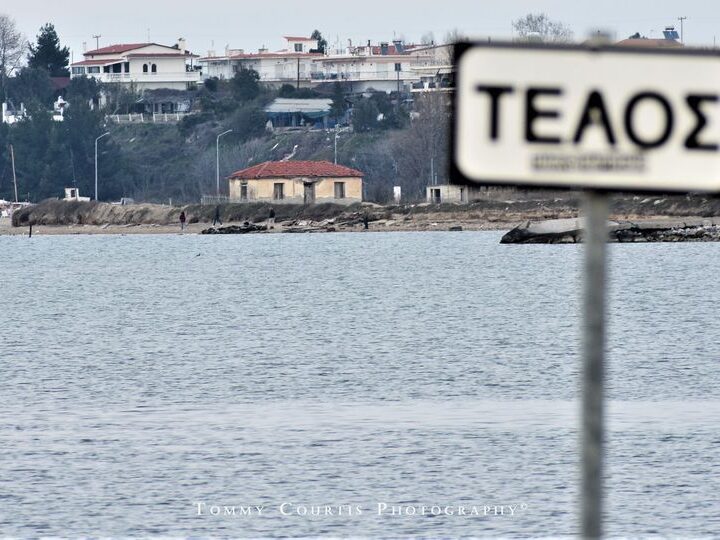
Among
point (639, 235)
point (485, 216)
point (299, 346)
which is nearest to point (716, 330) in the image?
point (299, 346)

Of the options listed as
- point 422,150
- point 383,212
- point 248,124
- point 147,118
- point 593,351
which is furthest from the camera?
point 147,118

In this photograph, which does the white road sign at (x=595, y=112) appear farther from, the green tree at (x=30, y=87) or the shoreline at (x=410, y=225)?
the green tree at (x=30, y=87)

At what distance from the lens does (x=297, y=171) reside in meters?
139

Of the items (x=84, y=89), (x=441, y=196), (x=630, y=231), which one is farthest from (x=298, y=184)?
(x=84, y=89)

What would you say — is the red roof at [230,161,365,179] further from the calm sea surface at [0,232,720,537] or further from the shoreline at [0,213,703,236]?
the calm sea surface at [0,232,720,537]

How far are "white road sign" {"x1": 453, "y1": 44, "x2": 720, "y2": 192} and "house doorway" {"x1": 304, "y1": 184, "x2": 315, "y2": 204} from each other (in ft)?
448

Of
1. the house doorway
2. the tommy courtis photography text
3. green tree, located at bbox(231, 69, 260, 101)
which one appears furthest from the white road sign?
green tree, located at bbox(231, 69, 260, 101)

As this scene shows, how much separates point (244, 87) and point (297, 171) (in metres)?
A: 50.3

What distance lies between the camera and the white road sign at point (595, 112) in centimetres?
357

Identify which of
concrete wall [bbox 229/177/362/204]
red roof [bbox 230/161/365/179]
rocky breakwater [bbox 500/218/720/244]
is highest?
red roof [bbox 230/161/365/179]

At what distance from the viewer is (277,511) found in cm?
2088

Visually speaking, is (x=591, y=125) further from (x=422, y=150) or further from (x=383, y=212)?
(x=422, y=150)

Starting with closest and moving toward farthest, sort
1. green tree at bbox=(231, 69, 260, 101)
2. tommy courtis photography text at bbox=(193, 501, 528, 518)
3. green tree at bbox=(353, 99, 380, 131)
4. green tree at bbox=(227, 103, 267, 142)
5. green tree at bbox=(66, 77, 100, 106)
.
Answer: tommy courtis photography text at bbox=(193, 501, 528, 518), green tree at bbox=(353, 99, 380, 131), green tree at bbox=(227, 103, 267, 142), green tree at bbox=(231, 69, 260, 101), green tree at bbox=(66, 77, 100, 106)

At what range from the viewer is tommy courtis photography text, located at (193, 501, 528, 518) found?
20.6 meters
